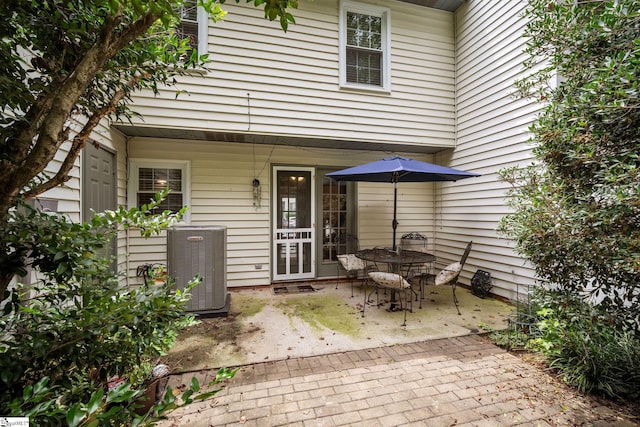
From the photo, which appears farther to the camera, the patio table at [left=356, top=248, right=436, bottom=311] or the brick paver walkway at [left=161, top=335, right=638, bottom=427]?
the patio table at [left=356, top=248, right=436, bottom=311]

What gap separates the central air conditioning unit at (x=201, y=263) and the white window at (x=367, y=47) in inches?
147

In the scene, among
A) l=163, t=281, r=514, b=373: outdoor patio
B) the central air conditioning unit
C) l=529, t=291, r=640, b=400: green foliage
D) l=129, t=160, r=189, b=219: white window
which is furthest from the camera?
l=129, t=160, r=189, b=219: white window

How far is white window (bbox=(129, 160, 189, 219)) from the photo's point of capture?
4621 mm

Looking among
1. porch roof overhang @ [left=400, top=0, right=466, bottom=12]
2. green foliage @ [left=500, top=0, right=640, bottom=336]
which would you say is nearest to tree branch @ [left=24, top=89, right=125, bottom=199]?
green foliage @ [left=500, top=0, right=640, bottom=336]

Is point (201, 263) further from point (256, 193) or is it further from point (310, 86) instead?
point (310, 86)

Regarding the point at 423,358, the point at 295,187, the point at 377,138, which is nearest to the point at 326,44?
the point at 377,138

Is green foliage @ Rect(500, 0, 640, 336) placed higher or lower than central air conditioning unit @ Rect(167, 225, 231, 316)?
higher

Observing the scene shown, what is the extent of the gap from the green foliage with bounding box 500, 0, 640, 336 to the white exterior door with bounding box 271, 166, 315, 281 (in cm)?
359

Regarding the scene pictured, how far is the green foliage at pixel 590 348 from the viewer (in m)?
2.19

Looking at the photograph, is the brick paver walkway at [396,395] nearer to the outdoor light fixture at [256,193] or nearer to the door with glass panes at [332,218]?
the door with glass panes at [332,218]

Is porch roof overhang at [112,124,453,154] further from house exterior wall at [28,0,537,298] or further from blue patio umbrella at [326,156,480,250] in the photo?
blue patio umbrella at [326,156,480,250]

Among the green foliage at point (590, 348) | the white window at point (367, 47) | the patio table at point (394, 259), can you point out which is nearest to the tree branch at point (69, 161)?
the patio table at point (394, 259)

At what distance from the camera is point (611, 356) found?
227 cm

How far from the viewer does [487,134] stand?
15.2ft
